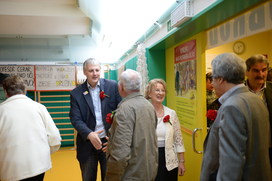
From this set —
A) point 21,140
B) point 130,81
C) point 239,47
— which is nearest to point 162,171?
point 130,81

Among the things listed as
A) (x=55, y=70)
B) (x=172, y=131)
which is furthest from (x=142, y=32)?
(x=55, y=70)

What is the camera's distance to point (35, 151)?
1.78 meters

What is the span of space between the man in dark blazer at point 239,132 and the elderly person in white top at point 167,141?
79 centimetres

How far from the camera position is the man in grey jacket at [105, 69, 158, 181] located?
128 cm

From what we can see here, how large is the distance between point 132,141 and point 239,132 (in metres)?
0.66

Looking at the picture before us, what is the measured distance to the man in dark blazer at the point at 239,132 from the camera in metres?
1.01

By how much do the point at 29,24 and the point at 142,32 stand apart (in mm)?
3504

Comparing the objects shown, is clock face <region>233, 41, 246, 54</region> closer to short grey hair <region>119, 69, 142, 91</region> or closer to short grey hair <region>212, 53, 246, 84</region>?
short grey hair <region>212, 53, 246, 84</region>

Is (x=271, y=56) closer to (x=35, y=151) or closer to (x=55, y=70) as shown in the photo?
(x=35, y=151)

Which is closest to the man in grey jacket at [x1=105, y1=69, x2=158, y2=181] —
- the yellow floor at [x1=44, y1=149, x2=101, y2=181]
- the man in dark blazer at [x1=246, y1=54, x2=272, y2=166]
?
the man in dark blazer at [x1=246, y1=54, x2=272, y2=166]

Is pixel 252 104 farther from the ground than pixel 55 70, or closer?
closer

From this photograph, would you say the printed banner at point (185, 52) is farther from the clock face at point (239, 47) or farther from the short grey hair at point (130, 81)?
the short grey hair at point (130, 81)

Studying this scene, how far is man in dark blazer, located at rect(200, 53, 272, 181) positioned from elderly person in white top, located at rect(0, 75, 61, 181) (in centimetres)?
154

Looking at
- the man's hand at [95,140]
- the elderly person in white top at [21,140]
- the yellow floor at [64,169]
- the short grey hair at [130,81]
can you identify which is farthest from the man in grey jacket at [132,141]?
the yellow floor at [64,169]
